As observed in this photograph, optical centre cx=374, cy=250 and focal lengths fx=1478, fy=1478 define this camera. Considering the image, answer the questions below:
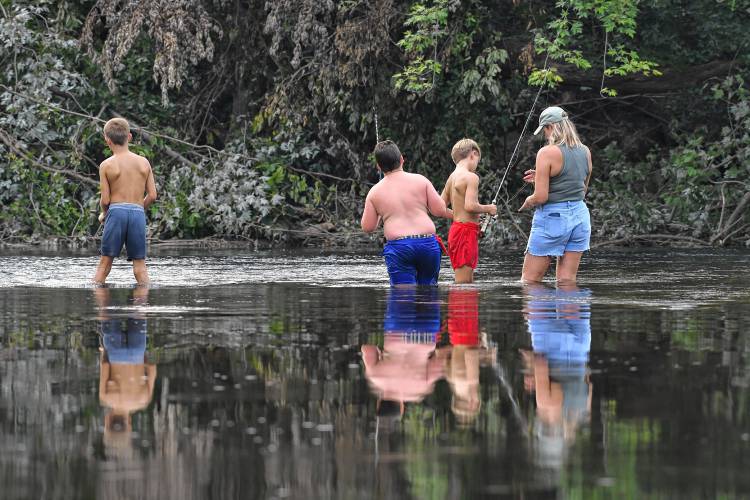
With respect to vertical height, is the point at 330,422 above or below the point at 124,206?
below

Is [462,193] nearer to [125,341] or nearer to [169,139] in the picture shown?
[125,341]

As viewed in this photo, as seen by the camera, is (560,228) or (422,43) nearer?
(560,228)

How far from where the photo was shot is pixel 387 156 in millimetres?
11875

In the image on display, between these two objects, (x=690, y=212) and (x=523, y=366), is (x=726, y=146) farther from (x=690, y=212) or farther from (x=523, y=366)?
(x=523, y=366)

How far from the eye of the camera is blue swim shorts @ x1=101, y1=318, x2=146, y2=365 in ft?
23.2

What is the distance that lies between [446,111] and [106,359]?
16396mm

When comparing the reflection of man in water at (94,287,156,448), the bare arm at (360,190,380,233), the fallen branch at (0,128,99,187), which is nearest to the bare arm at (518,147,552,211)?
the bare arm at (360,190,380,233)

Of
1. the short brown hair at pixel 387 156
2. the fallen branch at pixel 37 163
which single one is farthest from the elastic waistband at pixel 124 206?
the fallen branch at pixel 37 163

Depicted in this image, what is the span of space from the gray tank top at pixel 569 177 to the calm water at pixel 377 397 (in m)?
1.09

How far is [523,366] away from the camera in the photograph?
22.0 feet

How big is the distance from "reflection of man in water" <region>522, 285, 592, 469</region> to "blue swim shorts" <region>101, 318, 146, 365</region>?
6.20ft

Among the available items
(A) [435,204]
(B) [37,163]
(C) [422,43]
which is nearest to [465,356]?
(A) [435,204]

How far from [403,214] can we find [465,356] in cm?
488

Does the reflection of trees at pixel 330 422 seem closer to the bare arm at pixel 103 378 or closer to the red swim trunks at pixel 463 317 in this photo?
the bare arm at pixel 103 378
